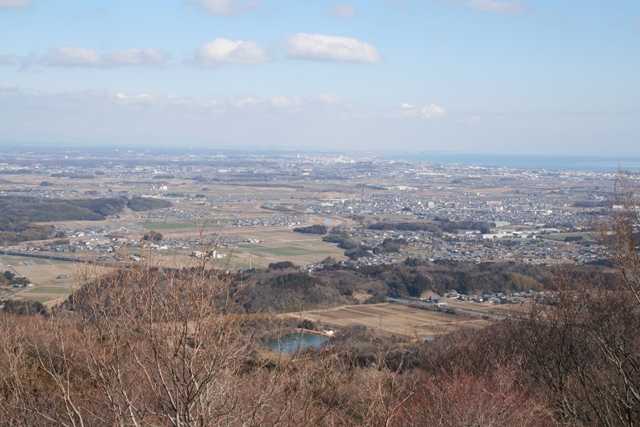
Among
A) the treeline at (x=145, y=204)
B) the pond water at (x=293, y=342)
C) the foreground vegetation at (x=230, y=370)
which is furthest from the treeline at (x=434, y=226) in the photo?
the pond water at (x=293, y=342)

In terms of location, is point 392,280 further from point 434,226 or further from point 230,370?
point 230,370

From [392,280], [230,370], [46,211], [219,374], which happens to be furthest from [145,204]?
[219,374]

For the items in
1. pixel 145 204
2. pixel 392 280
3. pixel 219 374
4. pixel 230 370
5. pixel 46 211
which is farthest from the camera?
pixel 145 204

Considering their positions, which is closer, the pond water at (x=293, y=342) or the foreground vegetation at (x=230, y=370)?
the foreground vegetation at (x=230, y=370)

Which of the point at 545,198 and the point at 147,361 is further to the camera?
the point at 545,198

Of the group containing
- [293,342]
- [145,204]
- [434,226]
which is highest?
[293,342]

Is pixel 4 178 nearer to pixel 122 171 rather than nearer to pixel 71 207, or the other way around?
pixel 122 171

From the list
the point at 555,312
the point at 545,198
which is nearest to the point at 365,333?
the point at 555,312

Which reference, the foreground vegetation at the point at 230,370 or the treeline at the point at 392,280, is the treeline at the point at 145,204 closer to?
the treeline at the point at 392,280
